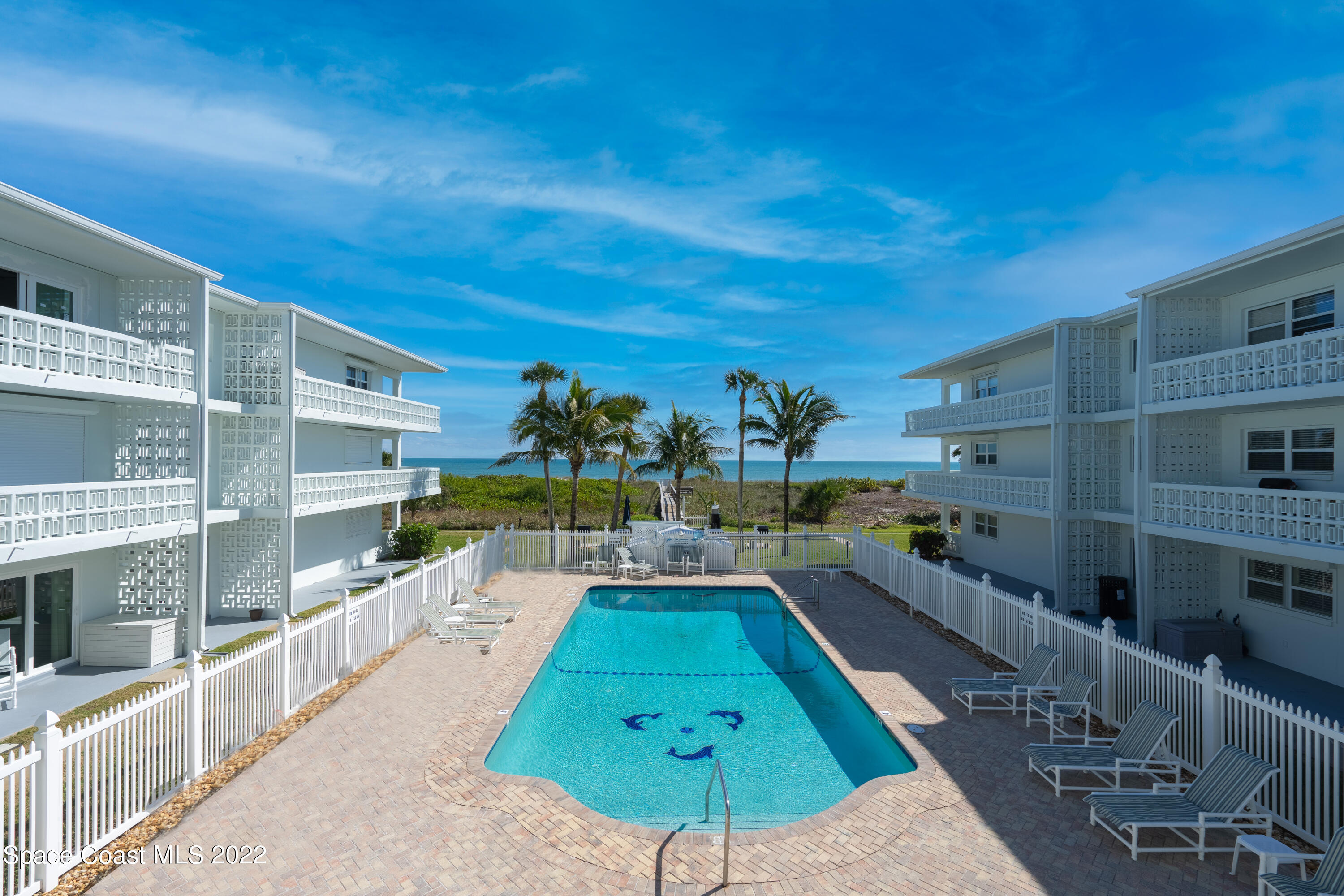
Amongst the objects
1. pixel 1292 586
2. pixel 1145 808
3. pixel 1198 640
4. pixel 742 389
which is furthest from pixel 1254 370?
pixel 742 389

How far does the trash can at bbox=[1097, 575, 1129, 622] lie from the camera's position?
51.5 feet

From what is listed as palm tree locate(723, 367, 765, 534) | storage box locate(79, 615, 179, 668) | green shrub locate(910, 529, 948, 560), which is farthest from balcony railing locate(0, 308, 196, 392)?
green shrub locate(910, 529, 948, 560)

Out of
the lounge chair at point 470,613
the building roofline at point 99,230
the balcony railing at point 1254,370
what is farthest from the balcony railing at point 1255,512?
the building roofline at point 99,230

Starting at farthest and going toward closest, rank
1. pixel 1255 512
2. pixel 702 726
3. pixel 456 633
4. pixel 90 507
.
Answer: pixel 456 633
pixel 1255 512
pixel 90 507
pixel 702 726

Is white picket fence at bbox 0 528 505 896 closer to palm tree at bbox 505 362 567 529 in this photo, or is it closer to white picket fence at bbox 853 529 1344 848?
white picket fence at bbox 853 529 1344 848

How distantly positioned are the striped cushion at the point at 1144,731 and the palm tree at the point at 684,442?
2170cm

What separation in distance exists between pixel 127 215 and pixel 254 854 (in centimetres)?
1234

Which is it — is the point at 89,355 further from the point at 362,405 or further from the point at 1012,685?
the point at 1012,685

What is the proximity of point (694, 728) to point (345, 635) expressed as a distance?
6.37m

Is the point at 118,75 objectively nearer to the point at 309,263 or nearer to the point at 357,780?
the point at 357,780

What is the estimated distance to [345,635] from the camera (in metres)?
10.6

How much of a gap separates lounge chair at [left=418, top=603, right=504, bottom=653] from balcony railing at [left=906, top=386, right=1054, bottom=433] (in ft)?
51.6

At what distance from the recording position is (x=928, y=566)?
50.0 feet

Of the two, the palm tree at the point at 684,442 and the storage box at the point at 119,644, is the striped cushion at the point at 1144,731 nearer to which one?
the storage box at the point at 119,644
